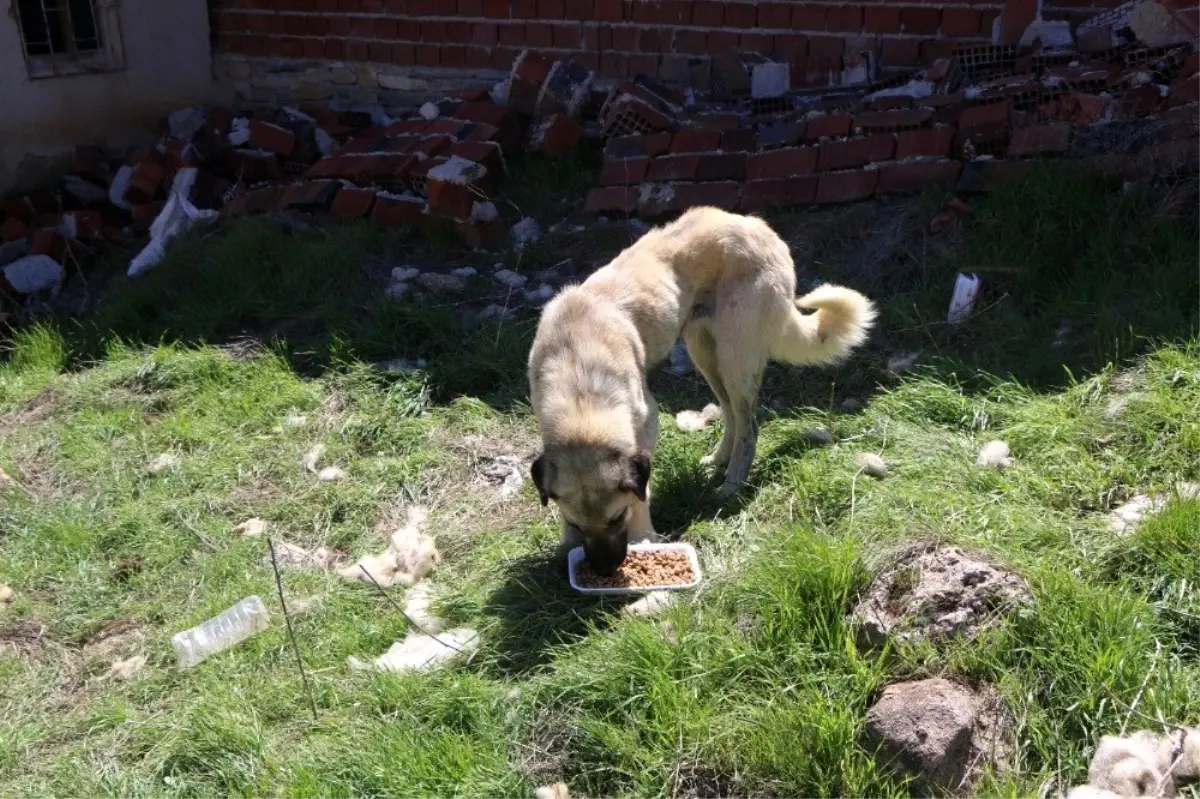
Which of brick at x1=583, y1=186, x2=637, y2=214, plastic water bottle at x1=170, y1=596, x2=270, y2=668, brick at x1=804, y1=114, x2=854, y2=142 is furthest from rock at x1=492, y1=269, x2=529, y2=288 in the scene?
plastic water bottle at x1=170, y1=596, x2=270, y2=668

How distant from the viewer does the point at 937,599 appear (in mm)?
3484

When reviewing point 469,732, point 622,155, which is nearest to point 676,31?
point 622,155

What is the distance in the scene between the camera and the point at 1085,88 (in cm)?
641

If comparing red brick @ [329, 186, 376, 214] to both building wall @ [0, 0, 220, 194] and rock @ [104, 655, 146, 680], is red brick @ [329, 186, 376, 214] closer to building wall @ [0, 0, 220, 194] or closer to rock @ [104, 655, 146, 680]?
building wall @ [0, 0, 220, 194]

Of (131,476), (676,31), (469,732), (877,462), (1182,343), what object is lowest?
(131,476)

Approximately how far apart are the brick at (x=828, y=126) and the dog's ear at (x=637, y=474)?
11.8ft

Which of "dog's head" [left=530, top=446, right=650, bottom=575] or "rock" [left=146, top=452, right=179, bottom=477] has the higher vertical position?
"dog's head" [left=530, top=446, right=650, bottom=575]

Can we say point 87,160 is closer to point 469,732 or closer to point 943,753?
point 469,732

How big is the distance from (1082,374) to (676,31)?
453cm

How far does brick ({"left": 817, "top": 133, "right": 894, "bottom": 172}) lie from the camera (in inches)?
264

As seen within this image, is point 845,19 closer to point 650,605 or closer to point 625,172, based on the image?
point 625,172

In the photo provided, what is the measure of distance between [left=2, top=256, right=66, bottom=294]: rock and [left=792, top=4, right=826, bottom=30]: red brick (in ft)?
19.8

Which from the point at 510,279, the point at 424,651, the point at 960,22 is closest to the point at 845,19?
the point at 960,22

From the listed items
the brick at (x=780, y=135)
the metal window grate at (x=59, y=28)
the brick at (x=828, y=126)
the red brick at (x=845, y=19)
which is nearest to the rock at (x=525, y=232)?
the brick at (x=780, y=135)
